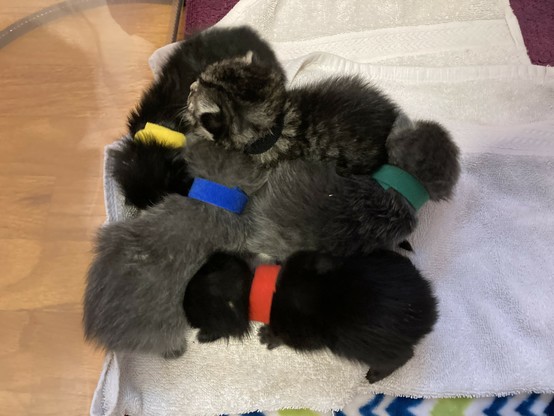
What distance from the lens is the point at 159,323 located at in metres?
0.95

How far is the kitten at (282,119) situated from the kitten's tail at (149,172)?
0.09 m

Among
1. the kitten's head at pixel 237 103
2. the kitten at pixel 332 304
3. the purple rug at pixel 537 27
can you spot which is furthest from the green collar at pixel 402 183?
the purple rug at pixel 537 27

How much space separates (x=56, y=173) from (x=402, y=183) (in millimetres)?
947

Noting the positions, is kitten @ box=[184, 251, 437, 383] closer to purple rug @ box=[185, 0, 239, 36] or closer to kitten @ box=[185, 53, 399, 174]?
kitten @ box=[185, 53, 399, 174]

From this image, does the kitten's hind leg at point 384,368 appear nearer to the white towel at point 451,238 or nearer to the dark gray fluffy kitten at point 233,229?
the white towel at point 451,238

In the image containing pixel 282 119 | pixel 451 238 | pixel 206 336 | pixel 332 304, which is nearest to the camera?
pixel 332 304

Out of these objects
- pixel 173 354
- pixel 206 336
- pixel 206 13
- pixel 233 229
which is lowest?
pixel 173 354

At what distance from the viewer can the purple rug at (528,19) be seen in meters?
1.42

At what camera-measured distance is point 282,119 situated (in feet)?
3.47

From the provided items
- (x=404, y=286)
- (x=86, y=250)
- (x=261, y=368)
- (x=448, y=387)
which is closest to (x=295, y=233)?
(x=404, y=286)

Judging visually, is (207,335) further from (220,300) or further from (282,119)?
(282,119)

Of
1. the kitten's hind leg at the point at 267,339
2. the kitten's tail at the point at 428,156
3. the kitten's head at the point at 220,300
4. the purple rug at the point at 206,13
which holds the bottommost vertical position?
the kitten's hind leg at the point at 267,339

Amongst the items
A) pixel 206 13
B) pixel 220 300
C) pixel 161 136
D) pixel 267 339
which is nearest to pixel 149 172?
pixel 161 136

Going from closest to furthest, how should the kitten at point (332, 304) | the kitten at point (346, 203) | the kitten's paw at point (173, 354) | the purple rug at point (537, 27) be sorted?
the kitten at point (332, 304) < the kitten at point (346, 203) < the kitten's paw at point (173, 354) < the purple rug at point (537, 27)
